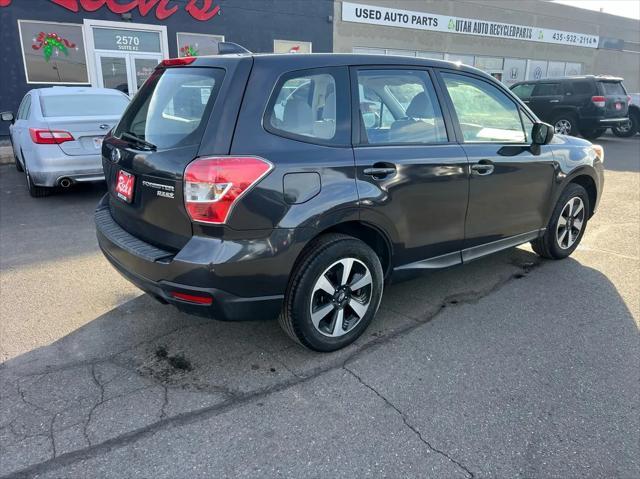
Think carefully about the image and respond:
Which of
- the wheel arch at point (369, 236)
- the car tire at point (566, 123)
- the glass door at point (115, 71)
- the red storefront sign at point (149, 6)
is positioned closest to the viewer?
the wheel arch at point (369, 236)

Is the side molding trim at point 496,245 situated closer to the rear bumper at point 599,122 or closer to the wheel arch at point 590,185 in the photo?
the wheel arch at point 590,185

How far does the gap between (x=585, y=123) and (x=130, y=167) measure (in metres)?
14.6

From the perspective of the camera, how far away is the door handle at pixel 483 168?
374 centimetres

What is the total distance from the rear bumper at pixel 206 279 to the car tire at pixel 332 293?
13cm

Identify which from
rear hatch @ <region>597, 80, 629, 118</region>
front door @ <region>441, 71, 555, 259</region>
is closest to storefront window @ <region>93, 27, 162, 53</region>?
rear hatch @ <region>597, 80, 629, 118</region>

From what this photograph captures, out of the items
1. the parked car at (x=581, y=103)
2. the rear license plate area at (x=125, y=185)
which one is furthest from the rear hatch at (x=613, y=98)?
the rear license plate area at (x=125, y=185)

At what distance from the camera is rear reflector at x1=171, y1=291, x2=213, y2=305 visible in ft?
9.16

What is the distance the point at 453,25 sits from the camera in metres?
21.5

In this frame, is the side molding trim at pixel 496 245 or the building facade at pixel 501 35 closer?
the side molding trim at pixel 496 245

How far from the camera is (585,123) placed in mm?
14609

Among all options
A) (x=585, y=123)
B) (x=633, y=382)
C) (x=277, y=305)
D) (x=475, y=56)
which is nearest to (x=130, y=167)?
(x=277, y=305)

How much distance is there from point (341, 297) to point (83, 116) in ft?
17.6

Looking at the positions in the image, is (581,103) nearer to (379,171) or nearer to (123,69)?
(123,69)

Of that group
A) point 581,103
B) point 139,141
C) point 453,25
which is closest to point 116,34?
point 139,141
